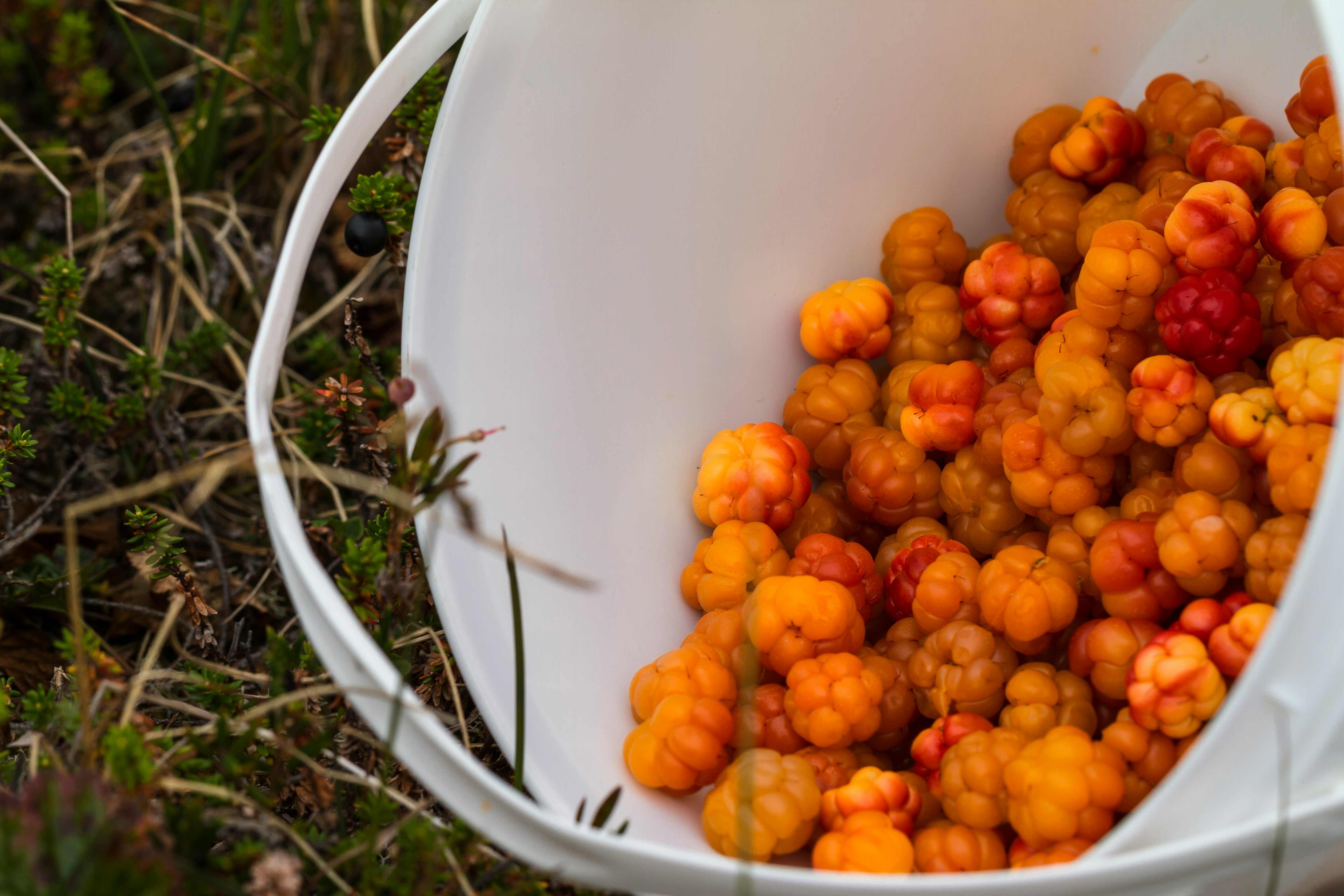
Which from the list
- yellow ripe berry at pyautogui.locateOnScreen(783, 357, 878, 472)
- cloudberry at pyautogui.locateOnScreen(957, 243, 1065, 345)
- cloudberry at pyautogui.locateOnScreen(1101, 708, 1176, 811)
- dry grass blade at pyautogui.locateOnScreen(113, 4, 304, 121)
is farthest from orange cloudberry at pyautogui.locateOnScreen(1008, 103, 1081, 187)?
dry grass blade at pyautogui.locateOnScreen(113, 4, 304, 121)

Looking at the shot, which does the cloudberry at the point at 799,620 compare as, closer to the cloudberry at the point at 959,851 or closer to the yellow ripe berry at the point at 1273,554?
the cloudberry at the point at 959,851

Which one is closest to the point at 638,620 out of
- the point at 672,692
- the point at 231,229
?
the point at 672,692

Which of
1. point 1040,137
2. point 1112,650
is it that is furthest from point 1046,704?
point 1040,137

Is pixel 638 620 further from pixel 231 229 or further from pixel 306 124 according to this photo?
pixel 231 229

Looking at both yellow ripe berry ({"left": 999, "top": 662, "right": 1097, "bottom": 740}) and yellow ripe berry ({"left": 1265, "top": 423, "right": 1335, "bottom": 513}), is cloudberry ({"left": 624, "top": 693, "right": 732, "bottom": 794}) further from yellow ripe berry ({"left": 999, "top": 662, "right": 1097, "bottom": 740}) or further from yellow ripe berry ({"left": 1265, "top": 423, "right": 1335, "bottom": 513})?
yellow ripe berry ({"left": 1265, "top": 423, "right": 1335, "bottom": 513})

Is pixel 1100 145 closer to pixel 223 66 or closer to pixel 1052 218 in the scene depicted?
pixel 1052 218

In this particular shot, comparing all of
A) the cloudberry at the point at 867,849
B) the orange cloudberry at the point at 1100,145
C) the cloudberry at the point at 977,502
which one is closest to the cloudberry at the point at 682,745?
the cloudberry at the point at 867,849
